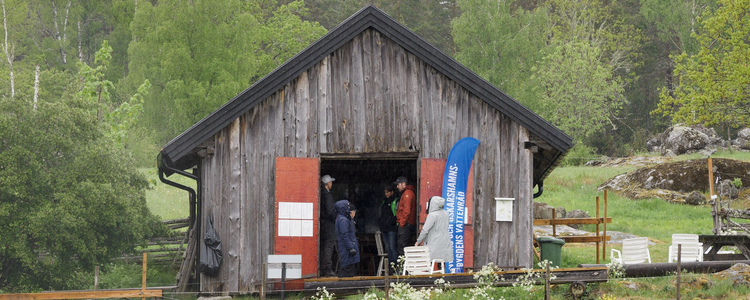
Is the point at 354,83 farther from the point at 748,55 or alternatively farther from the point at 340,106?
the point at 748,55

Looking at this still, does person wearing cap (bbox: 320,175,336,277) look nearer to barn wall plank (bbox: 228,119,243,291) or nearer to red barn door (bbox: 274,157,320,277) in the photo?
red barn door (bbox: 274,157,320,277)

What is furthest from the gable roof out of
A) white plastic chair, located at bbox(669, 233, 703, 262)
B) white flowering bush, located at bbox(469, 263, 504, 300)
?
white plastic chair, located at bbox(669, 233, 703, 262)

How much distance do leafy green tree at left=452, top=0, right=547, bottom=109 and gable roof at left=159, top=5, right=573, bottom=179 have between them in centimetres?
2061

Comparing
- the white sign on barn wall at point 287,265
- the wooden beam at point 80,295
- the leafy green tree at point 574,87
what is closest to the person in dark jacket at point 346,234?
the white sign on barn wall at point 287,265

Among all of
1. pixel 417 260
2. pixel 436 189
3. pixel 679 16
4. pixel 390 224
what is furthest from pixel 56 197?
pixel 679 16

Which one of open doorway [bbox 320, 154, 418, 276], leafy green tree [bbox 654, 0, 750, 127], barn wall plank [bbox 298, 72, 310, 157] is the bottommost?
open doorway [bbox 320, 154, 418, 276]

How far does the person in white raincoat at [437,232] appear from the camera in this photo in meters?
13.0

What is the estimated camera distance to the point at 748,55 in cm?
3066

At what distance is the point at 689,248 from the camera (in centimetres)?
1455

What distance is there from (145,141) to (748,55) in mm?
28569

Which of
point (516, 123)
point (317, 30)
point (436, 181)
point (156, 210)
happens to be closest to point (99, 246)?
point (436, 181)

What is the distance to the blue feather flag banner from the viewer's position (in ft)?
45.0

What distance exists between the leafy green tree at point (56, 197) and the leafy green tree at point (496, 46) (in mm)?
21997

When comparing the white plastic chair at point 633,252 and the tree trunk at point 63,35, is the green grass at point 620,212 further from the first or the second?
the tree trunk at point 63,35
